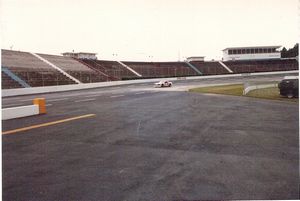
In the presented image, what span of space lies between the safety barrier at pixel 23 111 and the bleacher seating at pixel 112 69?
139 ft

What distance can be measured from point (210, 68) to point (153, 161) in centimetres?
7642

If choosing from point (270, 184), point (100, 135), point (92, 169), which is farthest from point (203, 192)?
point (100, 135)

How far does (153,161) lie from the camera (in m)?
5.95

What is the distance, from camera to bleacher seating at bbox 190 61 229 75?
77.9 metres

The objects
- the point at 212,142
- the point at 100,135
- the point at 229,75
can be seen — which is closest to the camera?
the point at 212,142

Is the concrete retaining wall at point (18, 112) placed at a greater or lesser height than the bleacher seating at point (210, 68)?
lesser

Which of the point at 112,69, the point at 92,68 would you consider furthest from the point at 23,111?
the point at 112,69

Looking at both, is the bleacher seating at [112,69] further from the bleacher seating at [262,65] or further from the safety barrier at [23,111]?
the safety barrier at [23,111]

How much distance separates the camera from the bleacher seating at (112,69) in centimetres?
5888

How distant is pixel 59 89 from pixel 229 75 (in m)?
49.9

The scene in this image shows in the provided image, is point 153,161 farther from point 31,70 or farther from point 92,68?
point 92,68

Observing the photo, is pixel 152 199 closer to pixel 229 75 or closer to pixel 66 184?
pixel 66 184

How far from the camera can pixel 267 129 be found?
30.2ft

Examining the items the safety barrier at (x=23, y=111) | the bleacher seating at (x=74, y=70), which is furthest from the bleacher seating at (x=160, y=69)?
the safety barrier at (x=23, y=111)
